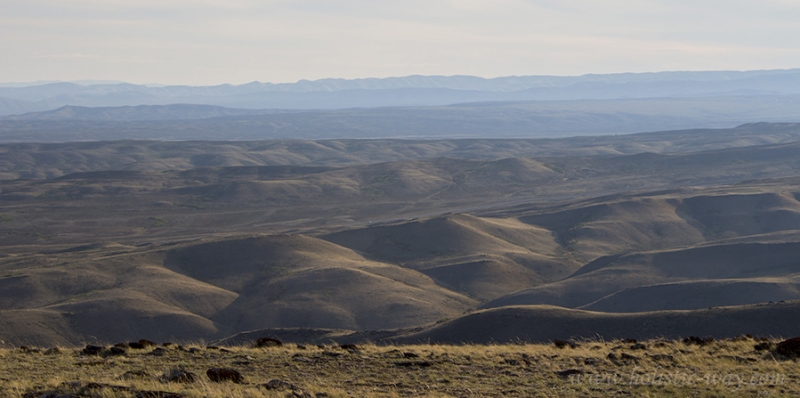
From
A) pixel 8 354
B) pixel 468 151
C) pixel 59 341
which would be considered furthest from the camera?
pixel 468 151

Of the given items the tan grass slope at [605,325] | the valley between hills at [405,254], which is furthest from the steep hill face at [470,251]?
the tan grass slope at [605,325]

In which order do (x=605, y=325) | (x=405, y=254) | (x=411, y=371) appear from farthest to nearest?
(x=405, y=254)
(x=605, y=325)
(x=411, y=371)

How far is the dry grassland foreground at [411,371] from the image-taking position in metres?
10.9

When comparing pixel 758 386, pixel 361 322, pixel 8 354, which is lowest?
pixel 361 322

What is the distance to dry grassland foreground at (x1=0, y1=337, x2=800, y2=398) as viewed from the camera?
429 inches

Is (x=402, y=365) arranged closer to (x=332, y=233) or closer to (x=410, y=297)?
(x=410, y=297)

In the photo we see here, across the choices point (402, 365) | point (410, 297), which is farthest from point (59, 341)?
point (402, 365)

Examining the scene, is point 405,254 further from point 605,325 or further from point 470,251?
point 605,325

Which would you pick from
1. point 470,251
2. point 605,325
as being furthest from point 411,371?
point 470,251

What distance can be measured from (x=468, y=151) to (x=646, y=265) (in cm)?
11605

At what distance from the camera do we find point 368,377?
12.7 m

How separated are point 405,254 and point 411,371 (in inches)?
1559

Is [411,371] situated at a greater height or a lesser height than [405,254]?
greater

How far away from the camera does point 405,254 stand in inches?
2080
